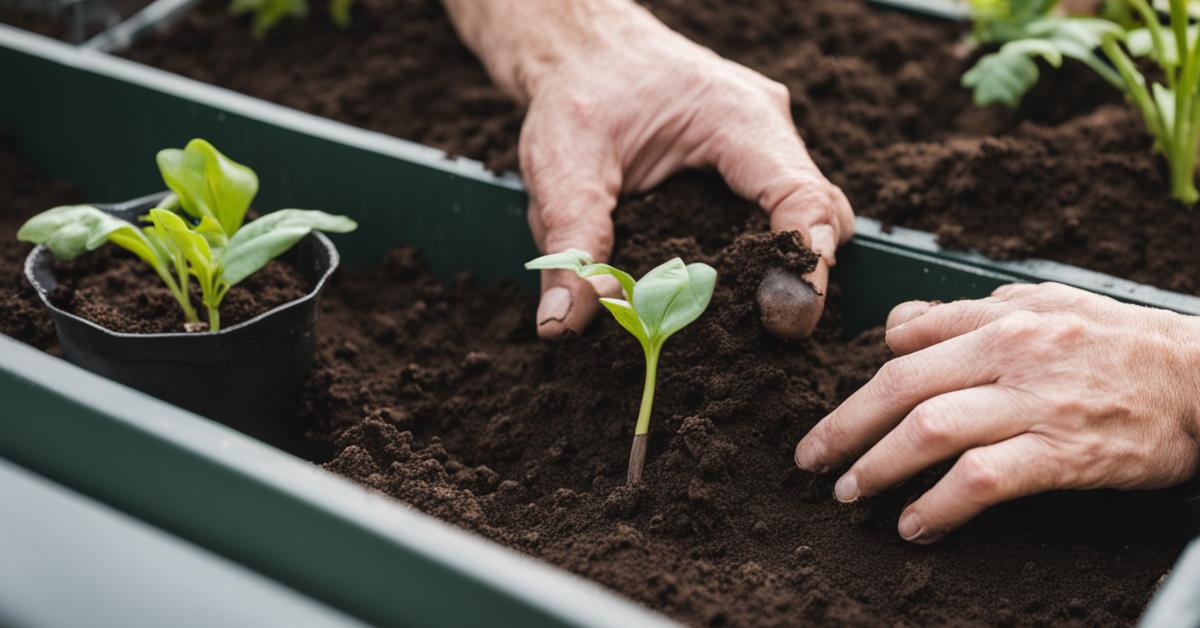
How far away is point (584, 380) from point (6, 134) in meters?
1.36

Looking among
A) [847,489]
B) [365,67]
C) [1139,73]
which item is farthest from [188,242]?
[1139,73]

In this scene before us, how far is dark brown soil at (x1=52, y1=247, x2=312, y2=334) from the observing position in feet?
4.55

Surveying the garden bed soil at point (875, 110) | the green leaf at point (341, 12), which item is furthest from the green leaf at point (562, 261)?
the green leaf at point (341, 12)

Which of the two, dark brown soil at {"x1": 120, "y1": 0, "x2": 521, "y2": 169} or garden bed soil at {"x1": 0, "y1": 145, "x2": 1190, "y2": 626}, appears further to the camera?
dark brown soil at {"x1": 120, "y1": 0, "x2": 521, "y2": 169}

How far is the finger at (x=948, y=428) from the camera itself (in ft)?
3.75

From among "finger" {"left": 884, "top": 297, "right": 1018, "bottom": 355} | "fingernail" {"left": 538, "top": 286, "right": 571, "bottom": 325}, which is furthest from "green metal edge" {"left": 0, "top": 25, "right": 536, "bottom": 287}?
"finger" {"left": 884, "top": 297, "right": 1018, "bottom": 355}

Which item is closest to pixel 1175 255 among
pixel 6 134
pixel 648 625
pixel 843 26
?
pixel 843 26

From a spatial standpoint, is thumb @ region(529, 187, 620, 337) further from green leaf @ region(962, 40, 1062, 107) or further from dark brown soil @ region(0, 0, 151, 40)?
dark brown soil @ region(0, 0, 151, 40)

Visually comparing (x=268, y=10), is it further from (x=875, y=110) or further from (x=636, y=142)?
(x=875, y=110)

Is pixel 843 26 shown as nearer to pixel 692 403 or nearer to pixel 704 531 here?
pixel 692 403

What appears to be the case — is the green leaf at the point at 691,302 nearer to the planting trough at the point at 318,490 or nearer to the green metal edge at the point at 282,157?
the planting trough at the point at 318,490

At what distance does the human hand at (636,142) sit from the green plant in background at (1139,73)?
41cm

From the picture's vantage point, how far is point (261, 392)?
1.42 m

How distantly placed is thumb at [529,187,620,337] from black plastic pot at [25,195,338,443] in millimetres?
291
